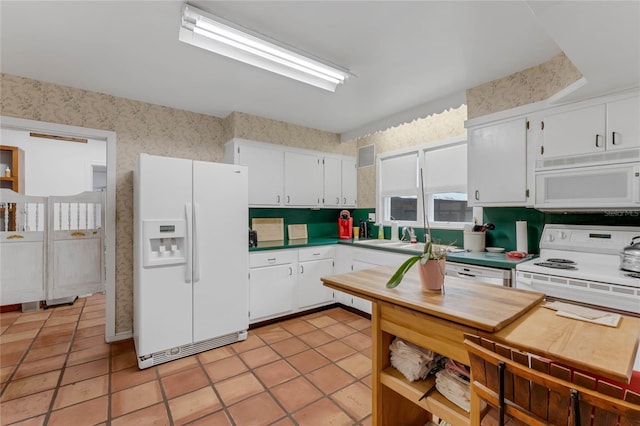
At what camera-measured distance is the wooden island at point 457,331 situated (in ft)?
2.77

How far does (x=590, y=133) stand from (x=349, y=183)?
2.82 m

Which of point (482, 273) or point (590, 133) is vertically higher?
point (590, 133)

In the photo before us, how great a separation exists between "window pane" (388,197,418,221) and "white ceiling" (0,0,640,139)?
1.28 m

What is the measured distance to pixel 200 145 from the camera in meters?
3.50

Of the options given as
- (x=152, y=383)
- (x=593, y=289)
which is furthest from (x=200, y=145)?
(x=593, y=289)

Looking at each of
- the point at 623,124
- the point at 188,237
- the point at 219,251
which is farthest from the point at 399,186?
the point at 188,237

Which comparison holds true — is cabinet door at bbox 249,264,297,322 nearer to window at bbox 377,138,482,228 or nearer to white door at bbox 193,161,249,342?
white door at bbox 193,161,249,342

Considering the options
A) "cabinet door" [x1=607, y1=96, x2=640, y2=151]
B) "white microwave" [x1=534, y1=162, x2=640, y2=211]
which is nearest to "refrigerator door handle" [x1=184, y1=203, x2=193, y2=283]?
"white microwave" [x1=534, y1=162, x2=640, y2=211]

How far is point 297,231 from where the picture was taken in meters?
4.13

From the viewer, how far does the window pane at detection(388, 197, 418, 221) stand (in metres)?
3.85

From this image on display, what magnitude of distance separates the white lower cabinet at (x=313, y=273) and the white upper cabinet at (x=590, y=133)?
2435 mm

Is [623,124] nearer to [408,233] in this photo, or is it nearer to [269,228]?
[408,233]

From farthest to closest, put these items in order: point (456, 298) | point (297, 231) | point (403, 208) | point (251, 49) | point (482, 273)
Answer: point (297, 231), point (403, 208), point (482, 273), point (251, 49), point (456, 298)

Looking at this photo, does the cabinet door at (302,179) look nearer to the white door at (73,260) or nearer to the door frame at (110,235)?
the door frame at (110,235)
